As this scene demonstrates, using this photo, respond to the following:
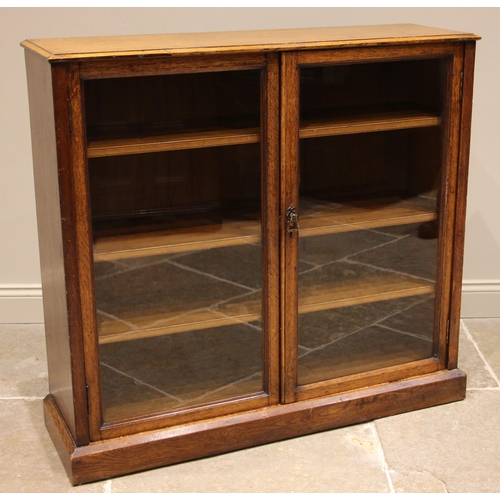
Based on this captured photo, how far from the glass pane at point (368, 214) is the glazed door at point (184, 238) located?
12 cm

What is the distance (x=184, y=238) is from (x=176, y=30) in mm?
917

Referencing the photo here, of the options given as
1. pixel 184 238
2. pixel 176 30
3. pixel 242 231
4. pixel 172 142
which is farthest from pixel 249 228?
pixel 176 30

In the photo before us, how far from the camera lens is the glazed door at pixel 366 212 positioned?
Result: 2271 mm

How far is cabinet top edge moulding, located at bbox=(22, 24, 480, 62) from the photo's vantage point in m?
2.04

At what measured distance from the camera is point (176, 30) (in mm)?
2900

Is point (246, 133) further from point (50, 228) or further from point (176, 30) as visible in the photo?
point (176, 30)

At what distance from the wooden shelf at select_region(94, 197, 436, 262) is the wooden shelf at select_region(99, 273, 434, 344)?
0.17m

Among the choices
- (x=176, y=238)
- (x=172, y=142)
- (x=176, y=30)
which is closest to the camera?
(x=172, y=142)

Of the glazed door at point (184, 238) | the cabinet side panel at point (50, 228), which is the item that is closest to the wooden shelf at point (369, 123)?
the glazed door at point (184, 238)

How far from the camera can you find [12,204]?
10.1 ft

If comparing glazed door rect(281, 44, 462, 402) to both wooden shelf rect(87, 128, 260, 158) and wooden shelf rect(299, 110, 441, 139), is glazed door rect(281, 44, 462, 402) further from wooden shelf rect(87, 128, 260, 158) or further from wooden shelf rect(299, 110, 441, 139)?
wooden shelf rect(87, 128, 260, 158)

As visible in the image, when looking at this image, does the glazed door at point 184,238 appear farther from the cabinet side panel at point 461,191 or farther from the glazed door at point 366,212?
the cabinet side panel at point 461,191

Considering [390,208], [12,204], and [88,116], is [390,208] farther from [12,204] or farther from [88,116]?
[12,204]

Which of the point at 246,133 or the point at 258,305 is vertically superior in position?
the point at 246,133
